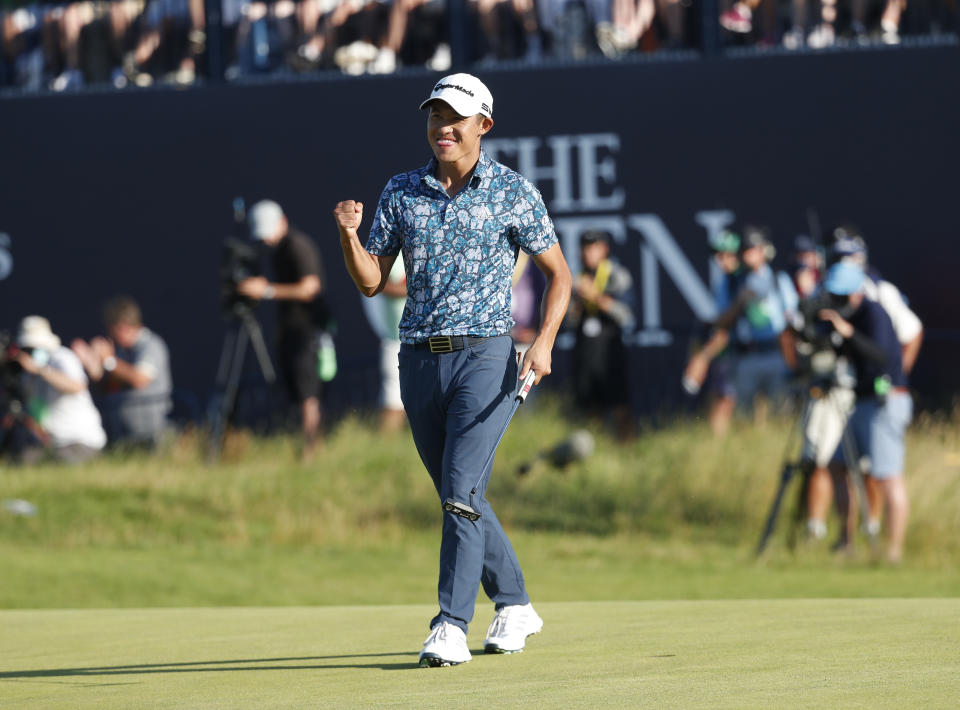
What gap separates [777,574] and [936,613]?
4.39m

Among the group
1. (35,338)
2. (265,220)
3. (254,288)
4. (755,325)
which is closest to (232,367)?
(35,338)

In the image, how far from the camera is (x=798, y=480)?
11.9 metres

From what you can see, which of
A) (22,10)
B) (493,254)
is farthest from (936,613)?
(22,10)

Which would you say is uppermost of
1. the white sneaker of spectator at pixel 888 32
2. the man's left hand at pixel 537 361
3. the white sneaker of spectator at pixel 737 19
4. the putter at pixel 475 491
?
the white sneaker of spectator at pixel 737 19

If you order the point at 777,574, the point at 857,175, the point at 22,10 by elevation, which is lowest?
the point at 777,574

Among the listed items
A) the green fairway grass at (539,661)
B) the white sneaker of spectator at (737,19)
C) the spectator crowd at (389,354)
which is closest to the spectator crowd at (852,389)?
the spectator crowd at (389,354)

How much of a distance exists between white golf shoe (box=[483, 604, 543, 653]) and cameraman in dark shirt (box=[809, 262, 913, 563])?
16.0ft

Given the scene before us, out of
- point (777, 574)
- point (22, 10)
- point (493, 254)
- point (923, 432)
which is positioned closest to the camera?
point (493, 254)

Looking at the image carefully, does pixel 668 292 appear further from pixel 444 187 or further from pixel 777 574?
pixel 444 187

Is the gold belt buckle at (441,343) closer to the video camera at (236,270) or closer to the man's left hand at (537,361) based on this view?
the man's left hand at (537,361)

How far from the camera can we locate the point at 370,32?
1605 cm

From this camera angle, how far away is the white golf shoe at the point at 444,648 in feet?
16.5

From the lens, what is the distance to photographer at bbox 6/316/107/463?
13031 mm

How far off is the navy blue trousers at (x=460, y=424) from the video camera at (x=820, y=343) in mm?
4980
